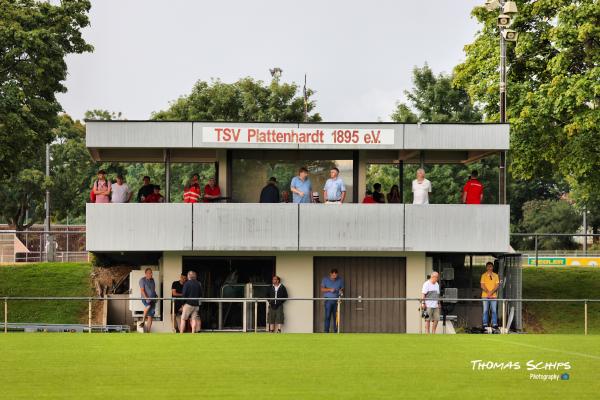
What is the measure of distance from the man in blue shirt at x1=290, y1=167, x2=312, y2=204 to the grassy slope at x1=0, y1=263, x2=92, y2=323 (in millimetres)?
11283

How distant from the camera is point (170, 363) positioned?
2016 centimetres

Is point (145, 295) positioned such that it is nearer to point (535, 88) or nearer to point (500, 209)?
point (500, 209)

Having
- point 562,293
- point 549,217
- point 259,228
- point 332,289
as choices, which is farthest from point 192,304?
point 549,217

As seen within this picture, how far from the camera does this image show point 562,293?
45.2 meters

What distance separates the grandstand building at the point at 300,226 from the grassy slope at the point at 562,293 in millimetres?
5664

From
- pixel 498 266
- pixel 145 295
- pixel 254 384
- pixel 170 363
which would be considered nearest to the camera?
pixel 254 384

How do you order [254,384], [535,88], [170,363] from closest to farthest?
[254,384], [170,363], [535,88]

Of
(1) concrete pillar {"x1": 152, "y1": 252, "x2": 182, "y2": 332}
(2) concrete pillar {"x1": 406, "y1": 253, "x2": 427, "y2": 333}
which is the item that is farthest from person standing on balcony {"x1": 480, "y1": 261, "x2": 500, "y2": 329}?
(1) concrete pillar {"x1": 152, "y1": 252, "x2": 182, "y2": 332}

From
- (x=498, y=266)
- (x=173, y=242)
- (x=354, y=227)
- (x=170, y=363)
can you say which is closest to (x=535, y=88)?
(x=498, y=266)

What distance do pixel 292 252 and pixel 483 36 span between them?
1544 centimetres

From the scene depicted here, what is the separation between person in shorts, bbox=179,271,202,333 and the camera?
3189 cm

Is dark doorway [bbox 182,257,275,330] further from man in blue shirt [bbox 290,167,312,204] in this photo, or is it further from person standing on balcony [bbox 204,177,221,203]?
man in blue shirt [bbox 290,167,312,204]

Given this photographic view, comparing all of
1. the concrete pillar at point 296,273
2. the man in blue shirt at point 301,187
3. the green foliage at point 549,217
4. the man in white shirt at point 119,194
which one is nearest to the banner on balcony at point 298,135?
the man in blue shirt at point 301,187

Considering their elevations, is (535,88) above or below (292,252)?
above
